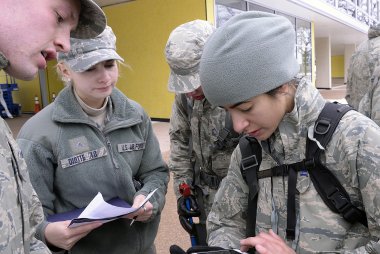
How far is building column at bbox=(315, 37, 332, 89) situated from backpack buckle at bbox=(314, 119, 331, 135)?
771 inches

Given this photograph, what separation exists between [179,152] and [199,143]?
0.28 metres

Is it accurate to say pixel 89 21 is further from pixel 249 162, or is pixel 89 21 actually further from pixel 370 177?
pixel 370 177

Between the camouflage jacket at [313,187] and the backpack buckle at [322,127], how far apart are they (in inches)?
0.9

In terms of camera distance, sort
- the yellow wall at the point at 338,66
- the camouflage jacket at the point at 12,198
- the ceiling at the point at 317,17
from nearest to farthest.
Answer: the camouflage jacket at the point at 12,198
the ceiling at the point at 317,17
the yellow wall at the point at 338,66

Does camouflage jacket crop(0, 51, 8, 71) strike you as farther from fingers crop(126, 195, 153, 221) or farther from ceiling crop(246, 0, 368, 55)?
ceiling crop(246, 0, 368, 55)

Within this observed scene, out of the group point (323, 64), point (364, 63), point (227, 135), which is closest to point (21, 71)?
point (227, 135)

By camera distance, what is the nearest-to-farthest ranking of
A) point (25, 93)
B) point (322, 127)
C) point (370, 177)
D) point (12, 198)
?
point (12, 198) < point (370, 177) < point (322, 127) < point (25, 93)

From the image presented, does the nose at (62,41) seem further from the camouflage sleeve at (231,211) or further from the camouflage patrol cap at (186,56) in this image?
the camouflage patrol cap at (186,56)

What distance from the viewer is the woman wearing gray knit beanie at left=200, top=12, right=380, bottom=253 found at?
1.09 metres

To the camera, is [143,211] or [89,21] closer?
[89,21]

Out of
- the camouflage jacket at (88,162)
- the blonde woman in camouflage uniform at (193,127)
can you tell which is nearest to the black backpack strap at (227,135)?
the blonde woman in camouflage uniform at (193,127)

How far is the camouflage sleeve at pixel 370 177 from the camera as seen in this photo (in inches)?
41.1

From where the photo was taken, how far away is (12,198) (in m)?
0.87

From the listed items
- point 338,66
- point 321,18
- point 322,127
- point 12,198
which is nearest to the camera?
point 12,198
